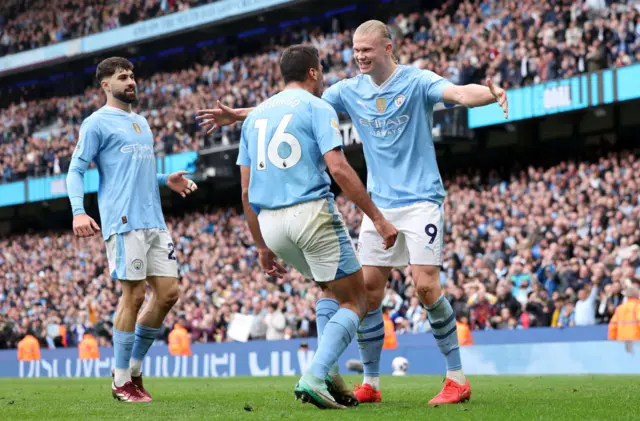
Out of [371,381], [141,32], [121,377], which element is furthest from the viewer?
[141,32]

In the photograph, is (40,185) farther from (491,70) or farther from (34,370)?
Result: (491,70)

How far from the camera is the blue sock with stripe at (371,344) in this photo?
7.08 metres

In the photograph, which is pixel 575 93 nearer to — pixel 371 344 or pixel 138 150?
pixel 138 150

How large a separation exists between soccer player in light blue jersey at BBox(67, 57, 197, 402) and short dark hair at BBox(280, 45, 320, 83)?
2081 millimetres

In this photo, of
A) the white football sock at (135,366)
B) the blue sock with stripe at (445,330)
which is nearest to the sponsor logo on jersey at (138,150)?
the white football sock at (135,366)

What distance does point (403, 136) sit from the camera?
6.97m

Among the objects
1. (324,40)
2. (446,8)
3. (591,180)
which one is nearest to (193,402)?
(591,180)

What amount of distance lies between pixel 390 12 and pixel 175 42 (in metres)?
9.93

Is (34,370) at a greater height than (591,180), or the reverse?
(591,180)

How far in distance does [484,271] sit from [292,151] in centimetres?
1360

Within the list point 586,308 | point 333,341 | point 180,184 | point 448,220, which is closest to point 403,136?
point 333,341

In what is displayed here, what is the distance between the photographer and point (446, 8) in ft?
92.5

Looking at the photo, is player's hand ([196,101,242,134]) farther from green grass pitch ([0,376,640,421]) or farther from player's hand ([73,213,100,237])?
green grass pitch ([0,376,640,421])

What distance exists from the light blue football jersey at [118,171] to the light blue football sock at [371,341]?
6.64 ft
